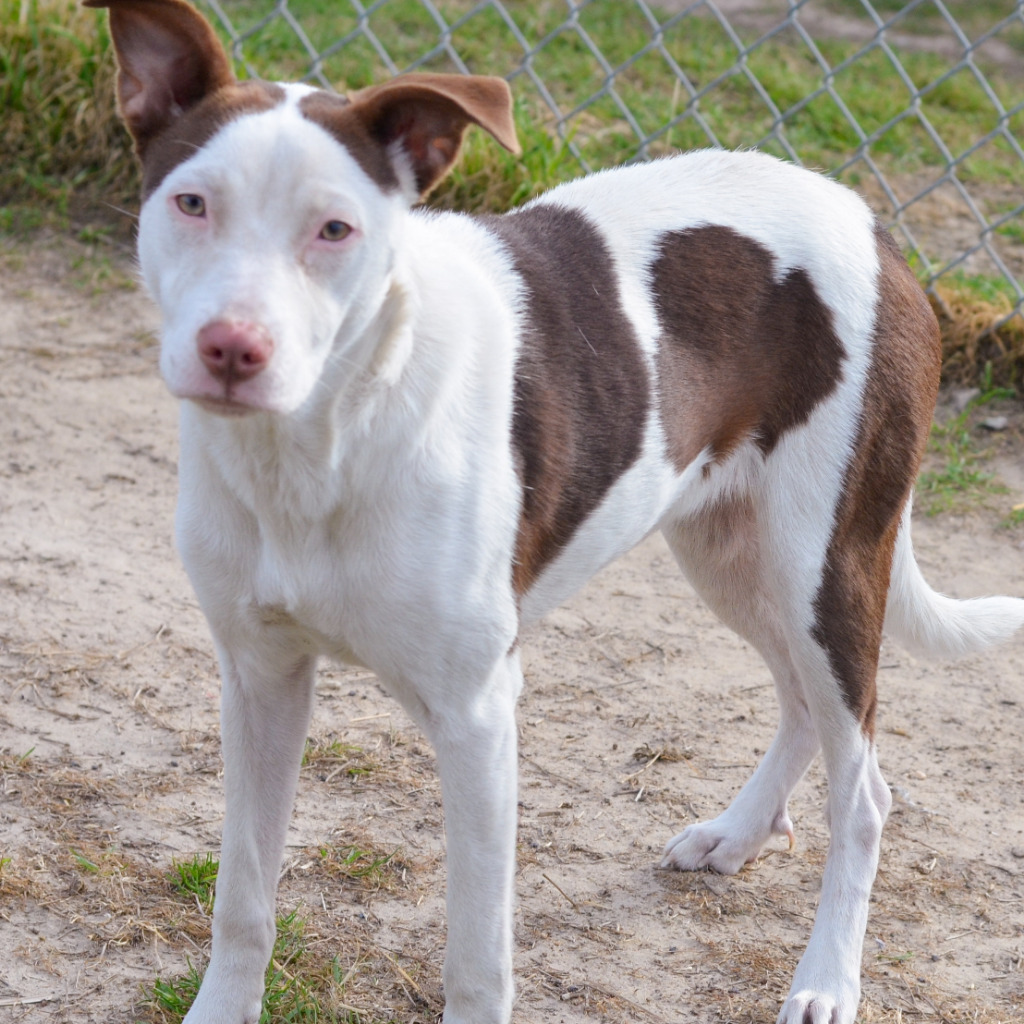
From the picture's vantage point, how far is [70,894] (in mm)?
2795

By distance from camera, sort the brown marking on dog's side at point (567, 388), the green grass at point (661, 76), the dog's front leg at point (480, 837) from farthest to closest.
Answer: the green grass at point (661, 76) < the brown marking on dog's side at point (567, 388) < the dog's front leg at point (480, 837)

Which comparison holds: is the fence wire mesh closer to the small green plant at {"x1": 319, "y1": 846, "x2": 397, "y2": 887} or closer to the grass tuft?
the grass tuft

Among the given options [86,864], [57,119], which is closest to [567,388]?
[86,864]

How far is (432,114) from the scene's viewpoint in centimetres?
214

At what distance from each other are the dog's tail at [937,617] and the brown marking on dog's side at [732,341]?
54cm

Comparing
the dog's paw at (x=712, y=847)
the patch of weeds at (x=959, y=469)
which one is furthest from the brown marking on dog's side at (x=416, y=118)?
the patch of weeds at (x=959, y=469)

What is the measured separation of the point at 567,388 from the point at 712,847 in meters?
1.16

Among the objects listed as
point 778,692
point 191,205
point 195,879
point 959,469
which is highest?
point 191,205

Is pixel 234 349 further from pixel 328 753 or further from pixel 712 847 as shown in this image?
pixel 712 847

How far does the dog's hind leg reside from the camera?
121 inches

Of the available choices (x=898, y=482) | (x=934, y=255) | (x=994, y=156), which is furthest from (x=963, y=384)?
(x=898, y=482)

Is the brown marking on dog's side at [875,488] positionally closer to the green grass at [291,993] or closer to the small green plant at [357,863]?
the small green plant at [357,863]

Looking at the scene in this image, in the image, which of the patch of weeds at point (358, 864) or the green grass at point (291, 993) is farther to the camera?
the patch of weeds at point (358, 864)

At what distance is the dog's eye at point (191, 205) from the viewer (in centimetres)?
197
